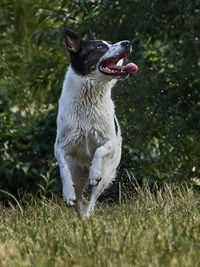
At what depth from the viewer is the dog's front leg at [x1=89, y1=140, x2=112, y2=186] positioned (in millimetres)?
4805

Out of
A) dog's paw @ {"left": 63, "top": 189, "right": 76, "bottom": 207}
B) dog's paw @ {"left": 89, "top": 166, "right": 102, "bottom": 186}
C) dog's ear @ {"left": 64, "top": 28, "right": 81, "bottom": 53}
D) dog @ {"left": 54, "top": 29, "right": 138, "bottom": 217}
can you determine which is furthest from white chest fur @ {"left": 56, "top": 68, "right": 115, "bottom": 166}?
dog's paw @ {"left": 63, "top": 189, "right": 76, "bottom": 207}

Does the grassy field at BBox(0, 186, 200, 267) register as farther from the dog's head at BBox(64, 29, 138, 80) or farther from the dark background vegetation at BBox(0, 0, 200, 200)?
the dark background vegetation at BBox(0, 0, 200, 200)

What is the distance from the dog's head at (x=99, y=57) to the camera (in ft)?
16.5

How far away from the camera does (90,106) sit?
5133mm

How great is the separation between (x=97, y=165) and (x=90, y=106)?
605 millimetres

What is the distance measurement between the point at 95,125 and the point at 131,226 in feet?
4.99

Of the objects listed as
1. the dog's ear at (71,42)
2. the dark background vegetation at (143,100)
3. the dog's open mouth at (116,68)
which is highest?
the dog's ear at (71,42)

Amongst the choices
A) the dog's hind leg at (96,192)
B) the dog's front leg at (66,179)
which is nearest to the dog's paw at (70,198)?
the dog's front leg at (66,179)

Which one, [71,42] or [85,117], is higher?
[71,42]

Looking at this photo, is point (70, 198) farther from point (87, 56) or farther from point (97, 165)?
point (87, 56)

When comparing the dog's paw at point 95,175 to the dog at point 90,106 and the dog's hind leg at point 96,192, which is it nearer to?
the dog at point 90,106

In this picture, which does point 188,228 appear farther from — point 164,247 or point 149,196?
point 149,196

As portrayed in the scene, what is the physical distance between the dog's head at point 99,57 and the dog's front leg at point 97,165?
0.66m

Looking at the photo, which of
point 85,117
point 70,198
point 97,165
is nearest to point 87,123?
point 85,117
